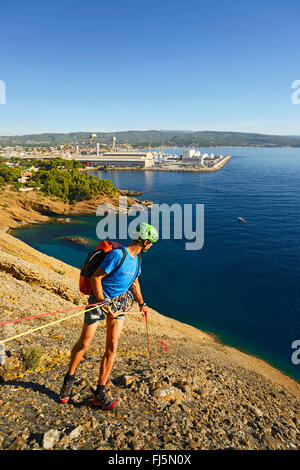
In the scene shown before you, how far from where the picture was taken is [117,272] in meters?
3.37

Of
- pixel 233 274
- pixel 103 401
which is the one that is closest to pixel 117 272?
pixel 103 401

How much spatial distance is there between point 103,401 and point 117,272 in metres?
2.06

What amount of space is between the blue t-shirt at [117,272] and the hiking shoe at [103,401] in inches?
62.1

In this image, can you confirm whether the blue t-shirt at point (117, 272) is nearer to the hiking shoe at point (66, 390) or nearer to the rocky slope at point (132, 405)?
the hiking shoe at point (66, 390)

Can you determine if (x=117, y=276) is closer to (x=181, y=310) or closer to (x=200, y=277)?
(x=181, y=310)

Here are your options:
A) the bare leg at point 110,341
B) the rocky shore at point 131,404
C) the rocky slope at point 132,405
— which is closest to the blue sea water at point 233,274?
the rocky shore at point 131,404

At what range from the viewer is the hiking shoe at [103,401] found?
370cm

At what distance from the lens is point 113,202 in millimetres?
48156

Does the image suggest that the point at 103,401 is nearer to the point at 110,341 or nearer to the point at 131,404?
the point at 131,404
